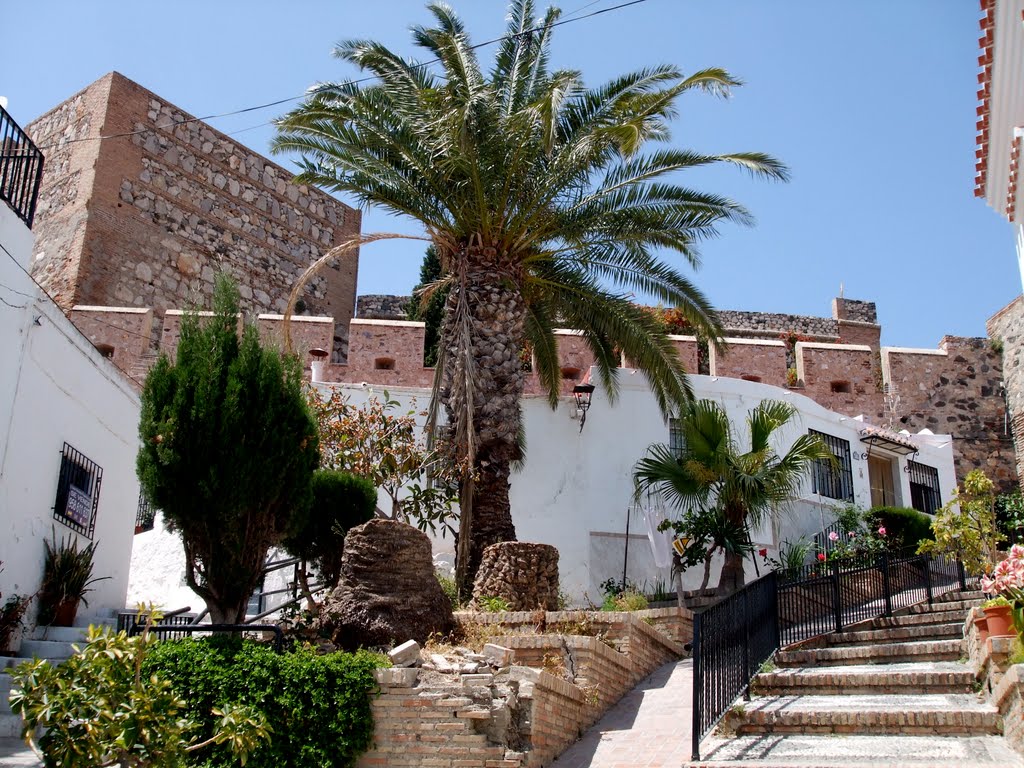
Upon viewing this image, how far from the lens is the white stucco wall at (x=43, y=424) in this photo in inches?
394

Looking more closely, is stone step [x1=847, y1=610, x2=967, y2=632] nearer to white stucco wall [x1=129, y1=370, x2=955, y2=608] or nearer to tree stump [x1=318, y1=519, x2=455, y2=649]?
white stucco wall [x1=129, y1=370, x2=955, y2=608]

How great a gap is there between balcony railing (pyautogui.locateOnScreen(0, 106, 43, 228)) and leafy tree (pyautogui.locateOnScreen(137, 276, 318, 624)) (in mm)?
2175

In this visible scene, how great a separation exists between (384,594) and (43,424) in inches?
157

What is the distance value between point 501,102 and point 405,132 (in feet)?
4.21

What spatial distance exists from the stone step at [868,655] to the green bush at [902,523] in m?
6.93

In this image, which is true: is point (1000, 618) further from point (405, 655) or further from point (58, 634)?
point (58, 634)

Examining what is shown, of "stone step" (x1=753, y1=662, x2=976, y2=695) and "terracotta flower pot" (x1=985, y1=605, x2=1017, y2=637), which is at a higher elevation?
"terracotta flower pot" (x1=985, y1=605, x2=1017, y2=637)

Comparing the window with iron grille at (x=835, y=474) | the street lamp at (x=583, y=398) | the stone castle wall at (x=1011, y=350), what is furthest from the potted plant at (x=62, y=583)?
the stone castle wall at (x=1011, y=350)

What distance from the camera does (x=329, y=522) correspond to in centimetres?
1197

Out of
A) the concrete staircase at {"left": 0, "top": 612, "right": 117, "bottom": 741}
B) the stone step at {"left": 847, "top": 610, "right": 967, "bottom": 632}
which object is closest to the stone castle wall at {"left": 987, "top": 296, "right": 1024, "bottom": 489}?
the stone step at {"left": 847, "top": 610, "right": 967, "bottom": 632}

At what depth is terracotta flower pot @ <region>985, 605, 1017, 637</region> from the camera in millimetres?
8500

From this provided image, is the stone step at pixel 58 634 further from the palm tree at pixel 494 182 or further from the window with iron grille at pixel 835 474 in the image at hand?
the window with iron grille at pixel 835 474

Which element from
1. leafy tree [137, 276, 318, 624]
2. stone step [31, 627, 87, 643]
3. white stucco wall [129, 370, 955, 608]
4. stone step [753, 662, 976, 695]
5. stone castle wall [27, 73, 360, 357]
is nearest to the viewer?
stone step [753, 662, 976, 695]

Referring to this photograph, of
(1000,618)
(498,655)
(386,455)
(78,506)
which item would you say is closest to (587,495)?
(386,455)
